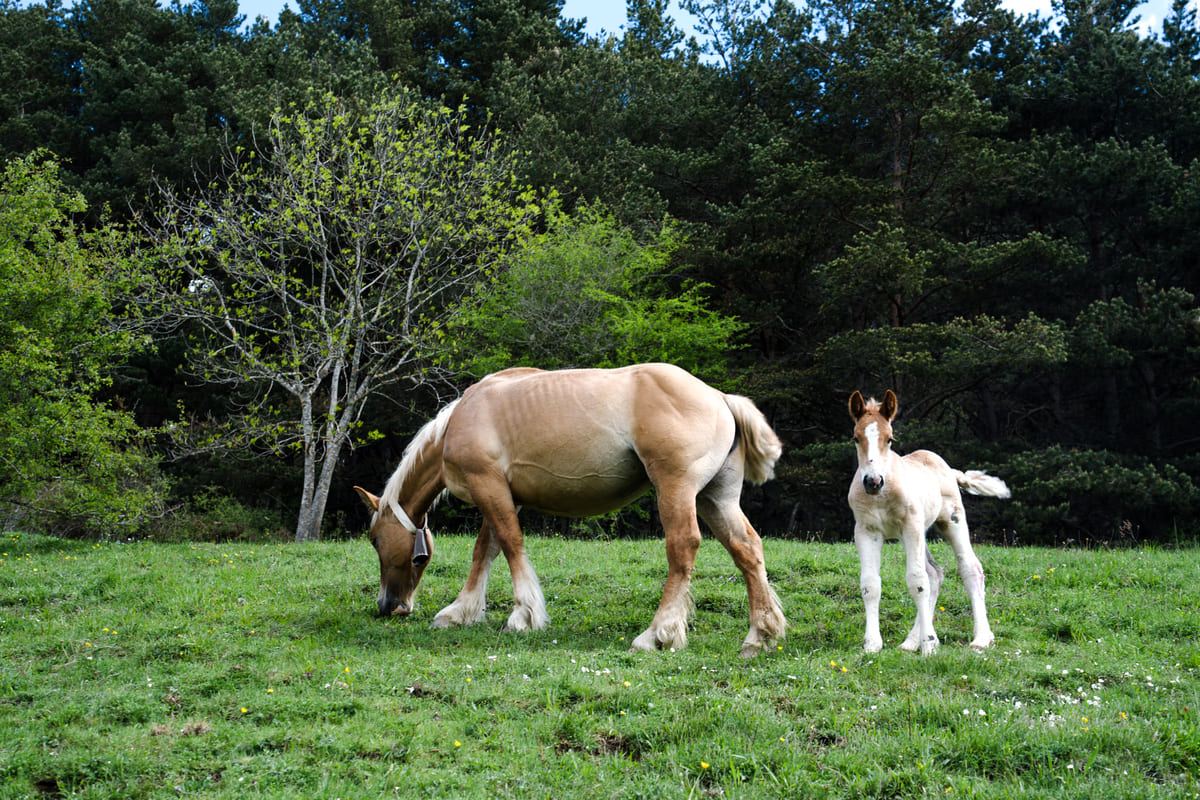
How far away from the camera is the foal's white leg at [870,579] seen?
6620mm

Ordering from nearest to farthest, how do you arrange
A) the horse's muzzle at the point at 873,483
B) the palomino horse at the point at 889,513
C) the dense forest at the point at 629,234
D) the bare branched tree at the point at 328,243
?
the horse's muzzle at the point at 873,483
the palomino horse at the point at 889,513
the bare branched tree at the point at 328,243
the dense forest at the point at 629,234

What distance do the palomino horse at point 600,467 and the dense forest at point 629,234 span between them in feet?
31.7

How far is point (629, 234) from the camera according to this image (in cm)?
2300

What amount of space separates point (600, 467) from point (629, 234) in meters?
16.4

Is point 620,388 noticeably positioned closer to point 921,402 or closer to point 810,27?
point 921,402

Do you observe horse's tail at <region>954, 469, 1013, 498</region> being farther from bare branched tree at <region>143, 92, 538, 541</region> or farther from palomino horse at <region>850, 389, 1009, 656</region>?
bare branched tree at <region>143, 92, 538, 541</region>

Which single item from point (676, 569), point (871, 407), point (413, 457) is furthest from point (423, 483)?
point (871, 407)

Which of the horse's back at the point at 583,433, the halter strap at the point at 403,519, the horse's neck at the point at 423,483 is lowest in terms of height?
the halter strap at the point at 403,519

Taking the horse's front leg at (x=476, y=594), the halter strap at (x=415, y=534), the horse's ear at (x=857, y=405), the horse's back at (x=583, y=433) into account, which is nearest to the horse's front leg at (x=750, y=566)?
the horse's back at (x=583, y=433)

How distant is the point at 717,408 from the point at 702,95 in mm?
24971

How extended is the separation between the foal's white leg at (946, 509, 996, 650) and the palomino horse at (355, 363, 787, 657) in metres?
1.54

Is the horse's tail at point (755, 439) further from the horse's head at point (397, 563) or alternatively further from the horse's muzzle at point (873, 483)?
the horse's head at point (397, 563)

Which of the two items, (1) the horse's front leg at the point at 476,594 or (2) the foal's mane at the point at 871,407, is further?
(1) the horse's front leg at the point at 476,594

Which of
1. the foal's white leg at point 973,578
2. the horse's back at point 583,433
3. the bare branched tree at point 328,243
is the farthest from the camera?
the bare branched tree at point 328,243
